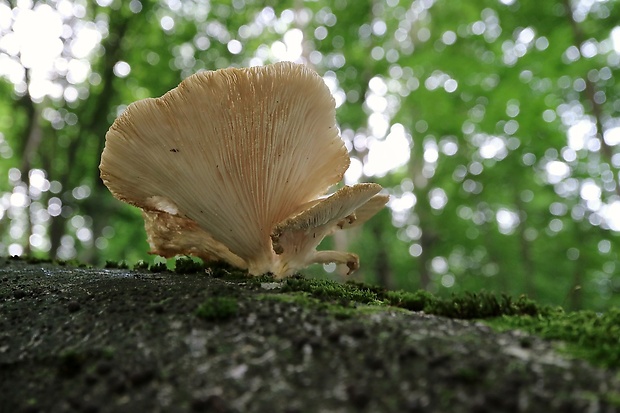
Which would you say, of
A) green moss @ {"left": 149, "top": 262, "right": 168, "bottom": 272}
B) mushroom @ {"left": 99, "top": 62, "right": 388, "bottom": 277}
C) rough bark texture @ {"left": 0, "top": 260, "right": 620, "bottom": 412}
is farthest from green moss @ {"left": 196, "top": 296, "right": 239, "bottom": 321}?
green moss @ {"left": 149, "top": 262, "right": 168, "bottom": 272}

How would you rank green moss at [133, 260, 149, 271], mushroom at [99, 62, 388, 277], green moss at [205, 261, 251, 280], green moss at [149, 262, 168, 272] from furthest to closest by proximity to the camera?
green moss at [133, 260, 149, 271], green moss at [149, 262, 168, 272], green moss at [205, 261, 251, 280], mushroom at [99, 62, 388, 277]

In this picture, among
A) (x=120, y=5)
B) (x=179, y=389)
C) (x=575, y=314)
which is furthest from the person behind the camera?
(x=120, y=5)

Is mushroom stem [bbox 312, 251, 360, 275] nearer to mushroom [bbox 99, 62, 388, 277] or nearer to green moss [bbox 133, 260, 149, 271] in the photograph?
mushroom [bbox 99, 62, 388, 277]

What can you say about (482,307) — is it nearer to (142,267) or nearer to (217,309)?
(217,309)

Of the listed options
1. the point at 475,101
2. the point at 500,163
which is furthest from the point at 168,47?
the point at 500,163

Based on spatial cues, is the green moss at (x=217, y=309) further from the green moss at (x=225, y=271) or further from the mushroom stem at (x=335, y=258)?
the mushroom stem at (x=335, y=258)

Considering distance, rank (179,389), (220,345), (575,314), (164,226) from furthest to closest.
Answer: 1. (164,226)
2. (575,314)
3. (220,345)
4. (179,389)

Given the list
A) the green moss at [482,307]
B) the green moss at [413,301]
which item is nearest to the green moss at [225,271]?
the green moss at [413,301]

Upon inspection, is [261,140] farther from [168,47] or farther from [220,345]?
[168,47]
